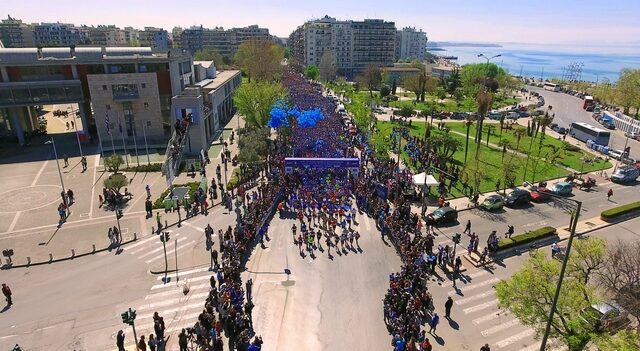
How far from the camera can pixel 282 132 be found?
2114 inches

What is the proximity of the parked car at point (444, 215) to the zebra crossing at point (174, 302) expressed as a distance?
1740 centimetres

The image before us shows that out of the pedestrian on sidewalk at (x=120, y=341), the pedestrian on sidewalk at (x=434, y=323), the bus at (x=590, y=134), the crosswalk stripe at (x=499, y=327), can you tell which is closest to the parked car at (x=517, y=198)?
the crosswalk stripe at (x=499, y=327)

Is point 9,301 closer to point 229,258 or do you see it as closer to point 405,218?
point 229,258

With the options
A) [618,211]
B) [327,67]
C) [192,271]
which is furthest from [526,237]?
[327,67]

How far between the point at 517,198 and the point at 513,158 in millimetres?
7880

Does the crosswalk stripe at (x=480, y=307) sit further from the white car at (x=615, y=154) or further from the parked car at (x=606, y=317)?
the white car at (x=615, y=154)

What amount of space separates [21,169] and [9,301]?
27.8 meters

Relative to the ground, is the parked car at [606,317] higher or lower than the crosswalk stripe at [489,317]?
higher

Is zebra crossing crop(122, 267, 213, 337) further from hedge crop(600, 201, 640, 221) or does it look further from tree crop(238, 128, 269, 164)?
hedge crop(600, 201, 640, 221)

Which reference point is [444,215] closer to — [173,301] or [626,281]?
[626,281]

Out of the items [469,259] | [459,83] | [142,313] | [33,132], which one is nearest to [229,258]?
[142,313]

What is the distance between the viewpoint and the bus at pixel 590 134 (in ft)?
185

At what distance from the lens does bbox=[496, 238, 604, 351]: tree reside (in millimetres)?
15672

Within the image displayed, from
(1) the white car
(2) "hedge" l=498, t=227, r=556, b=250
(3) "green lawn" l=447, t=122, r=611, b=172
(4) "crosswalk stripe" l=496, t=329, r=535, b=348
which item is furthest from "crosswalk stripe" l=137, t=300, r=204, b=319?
(1) the white car
